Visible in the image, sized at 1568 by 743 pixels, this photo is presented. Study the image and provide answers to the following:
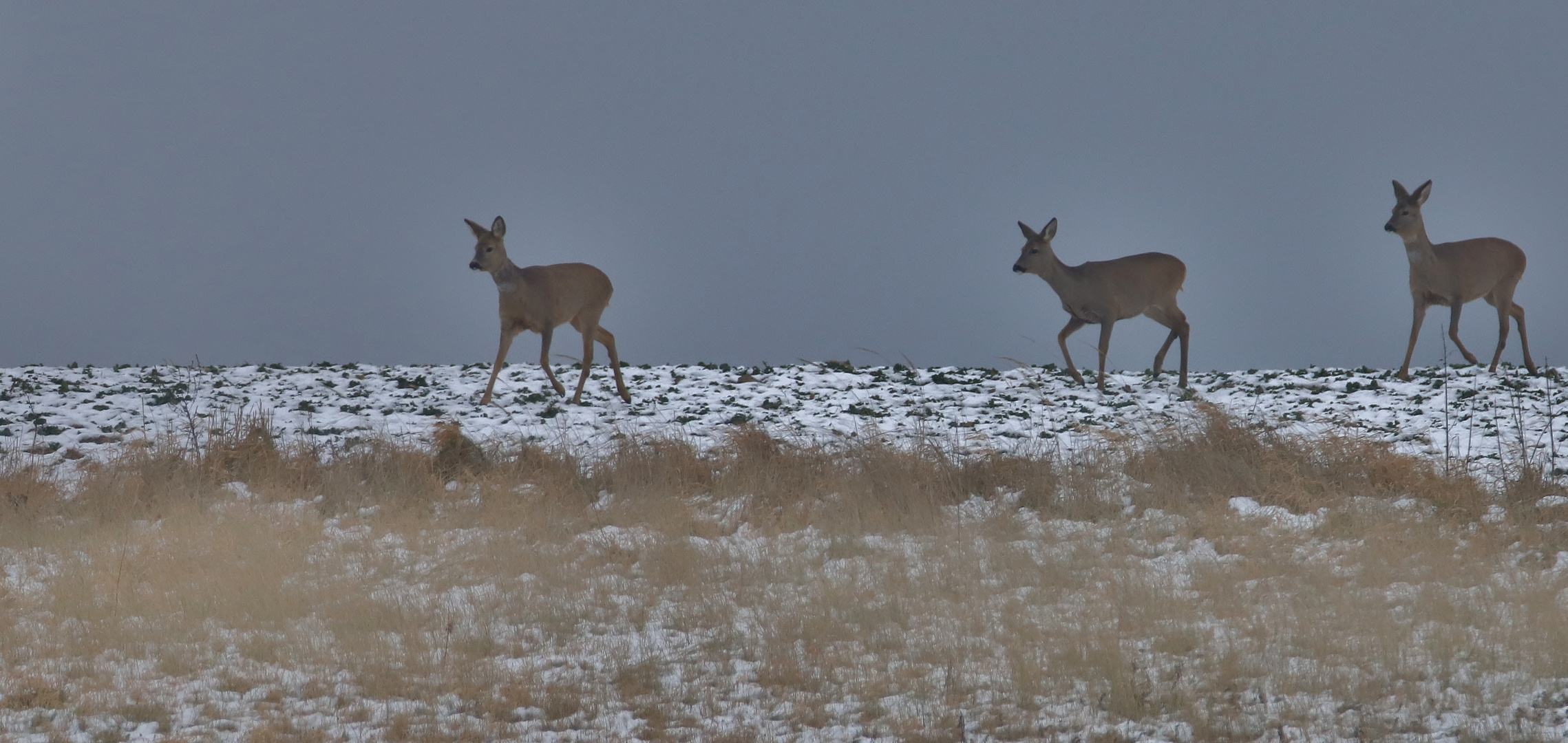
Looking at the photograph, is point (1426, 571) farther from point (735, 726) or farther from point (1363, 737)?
point (735, 726)

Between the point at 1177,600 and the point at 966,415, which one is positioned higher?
the point at 966,415

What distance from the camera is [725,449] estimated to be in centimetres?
926

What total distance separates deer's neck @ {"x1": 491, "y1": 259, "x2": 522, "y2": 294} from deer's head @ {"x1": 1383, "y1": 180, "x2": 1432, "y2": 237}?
8806 mm

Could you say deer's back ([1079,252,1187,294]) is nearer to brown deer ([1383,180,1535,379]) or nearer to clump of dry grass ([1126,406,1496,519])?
brown deer ([1383,180,1535,379])

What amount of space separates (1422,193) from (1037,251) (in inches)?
156

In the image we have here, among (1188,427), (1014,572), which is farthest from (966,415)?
(1014,572)

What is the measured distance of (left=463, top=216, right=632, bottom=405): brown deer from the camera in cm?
1191

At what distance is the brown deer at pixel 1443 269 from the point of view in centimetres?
1320

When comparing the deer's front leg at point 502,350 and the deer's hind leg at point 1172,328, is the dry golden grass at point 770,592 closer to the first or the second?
the deer's front leg at point 502,350

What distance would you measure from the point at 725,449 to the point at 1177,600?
13.4 ft

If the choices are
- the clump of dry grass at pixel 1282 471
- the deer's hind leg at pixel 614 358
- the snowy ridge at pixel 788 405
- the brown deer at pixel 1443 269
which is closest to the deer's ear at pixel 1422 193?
the brown deer at pixel 1443 269

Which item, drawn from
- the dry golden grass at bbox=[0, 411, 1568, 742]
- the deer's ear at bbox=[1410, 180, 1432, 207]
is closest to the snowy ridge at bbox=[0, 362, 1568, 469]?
the dry golden grass at bbox=[0, 411, 1568, 742]

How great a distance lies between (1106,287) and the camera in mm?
13180

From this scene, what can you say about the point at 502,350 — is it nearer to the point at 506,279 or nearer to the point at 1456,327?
the point at 506,279
